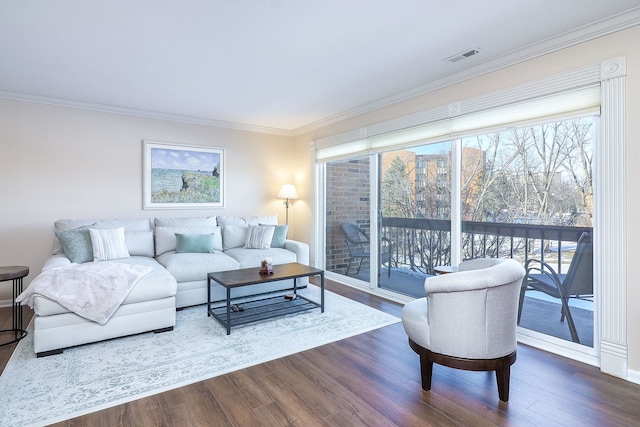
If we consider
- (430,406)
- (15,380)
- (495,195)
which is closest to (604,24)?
(495,195)

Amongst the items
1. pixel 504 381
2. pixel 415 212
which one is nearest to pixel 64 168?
pixel 415 212

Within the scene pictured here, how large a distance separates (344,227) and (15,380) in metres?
3.84

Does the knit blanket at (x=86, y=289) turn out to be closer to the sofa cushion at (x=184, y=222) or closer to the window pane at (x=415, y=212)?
the sofa cushion at (x=184, y=222)

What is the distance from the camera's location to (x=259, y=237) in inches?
186

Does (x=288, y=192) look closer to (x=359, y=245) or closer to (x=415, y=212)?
(x=359, y=245)

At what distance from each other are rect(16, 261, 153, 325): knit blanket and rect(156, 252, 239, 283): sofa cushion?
0.59 meters

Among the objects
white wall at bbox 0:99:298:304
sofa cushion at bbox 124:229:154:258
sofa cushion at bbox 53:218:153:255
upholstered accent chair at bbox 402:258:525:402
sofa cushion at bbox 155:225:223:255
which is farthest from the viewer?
sofa cushion at bbox 155:225:223:255

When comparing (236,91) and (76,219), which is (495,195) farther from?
(76,219)

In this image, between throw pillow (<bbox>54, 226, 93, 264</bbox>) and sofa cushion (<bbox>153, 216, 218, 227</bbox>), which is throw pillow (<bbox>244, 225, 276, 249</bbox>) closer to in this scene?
sofa cushion (<bbox>153, 216, 218, 227</bbox>)

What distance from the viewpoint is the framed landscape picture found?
480 cm

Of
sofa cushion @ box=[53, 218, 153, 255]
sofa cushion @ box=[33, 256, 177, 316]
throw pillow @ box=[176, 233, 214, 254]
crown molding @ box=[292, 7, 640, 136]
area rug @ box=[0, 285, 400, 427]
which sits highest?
crown molding @ box=[292, 7, 640, 136]

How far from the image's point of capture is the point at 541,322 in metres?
2.89

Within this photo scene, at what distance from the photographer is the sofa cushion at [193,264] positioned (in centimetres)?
370

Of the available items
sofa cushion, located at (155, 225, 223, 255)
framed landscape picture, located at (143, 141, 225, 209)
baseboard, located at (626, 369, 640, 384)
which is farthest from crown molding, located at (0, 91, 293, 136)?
baseboard, located at (626, 369, 640, 384)
